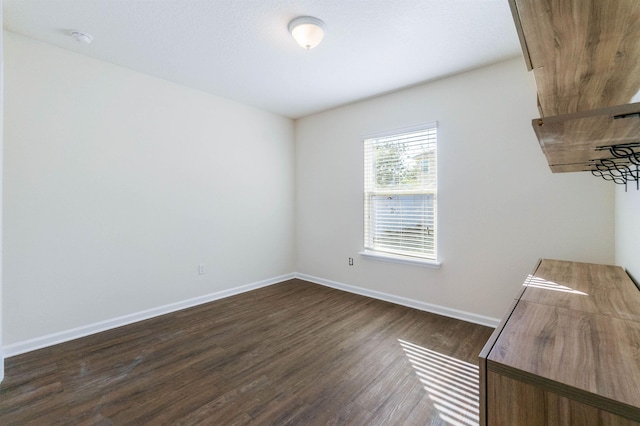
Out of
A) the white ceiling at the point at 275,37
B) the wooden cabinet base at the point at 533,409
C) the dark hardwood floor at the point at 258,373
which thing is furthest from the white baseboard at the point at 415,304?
the white ceiling at the point at 275,37

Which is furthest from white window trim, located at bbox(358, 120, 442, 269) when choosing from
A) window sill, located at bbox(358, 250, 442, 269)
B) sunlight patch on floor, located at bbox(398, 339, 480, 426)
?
sunlight patch on floor, located at bbox(398, 339, 480, 426)

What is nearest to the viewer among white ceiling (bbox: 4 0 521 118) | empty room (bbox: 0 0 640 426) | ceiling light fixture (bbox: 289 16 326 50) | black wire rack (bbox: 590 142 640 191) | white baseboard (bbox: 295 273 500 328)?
empty room (bbox: 0 0 640 426)

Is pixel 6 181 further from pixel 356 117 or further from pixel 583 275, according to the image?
pixel 583 275

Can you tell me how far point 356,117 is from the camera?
157 inches

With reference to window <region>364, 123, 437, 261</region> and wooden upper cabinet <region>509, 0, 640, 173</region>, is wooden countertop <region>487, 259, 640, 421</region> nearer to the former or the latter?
wooden upper cabinet <region>509, 0, 640, 173</region>

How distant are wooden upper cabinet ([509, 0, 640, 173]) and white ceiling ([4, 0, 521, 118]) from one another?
147cm

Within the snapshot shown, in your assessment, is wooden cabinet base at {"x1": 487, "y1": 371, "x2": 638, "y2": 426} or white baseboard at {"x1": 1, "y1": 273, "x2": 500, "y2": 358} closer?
wooden cabinet base at {"x1": 487, "y1": 371, "x2": 638, "y2": 426}

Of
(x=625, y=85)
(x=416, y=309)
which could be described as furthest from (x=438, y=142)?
(x=625, y=85)

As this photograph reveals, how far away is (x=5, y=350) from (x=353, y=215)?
148 inches

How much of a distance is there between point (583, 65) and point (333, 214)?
11.8 ft

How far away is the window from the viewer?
3334 mm

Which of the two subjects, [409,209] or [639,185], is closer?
[639,185]

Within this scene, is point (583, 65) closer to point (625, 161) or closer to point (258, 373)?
point (625, 161)

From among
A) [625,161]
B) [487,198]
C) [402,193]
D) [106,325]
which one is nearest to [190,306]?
[106,325]
